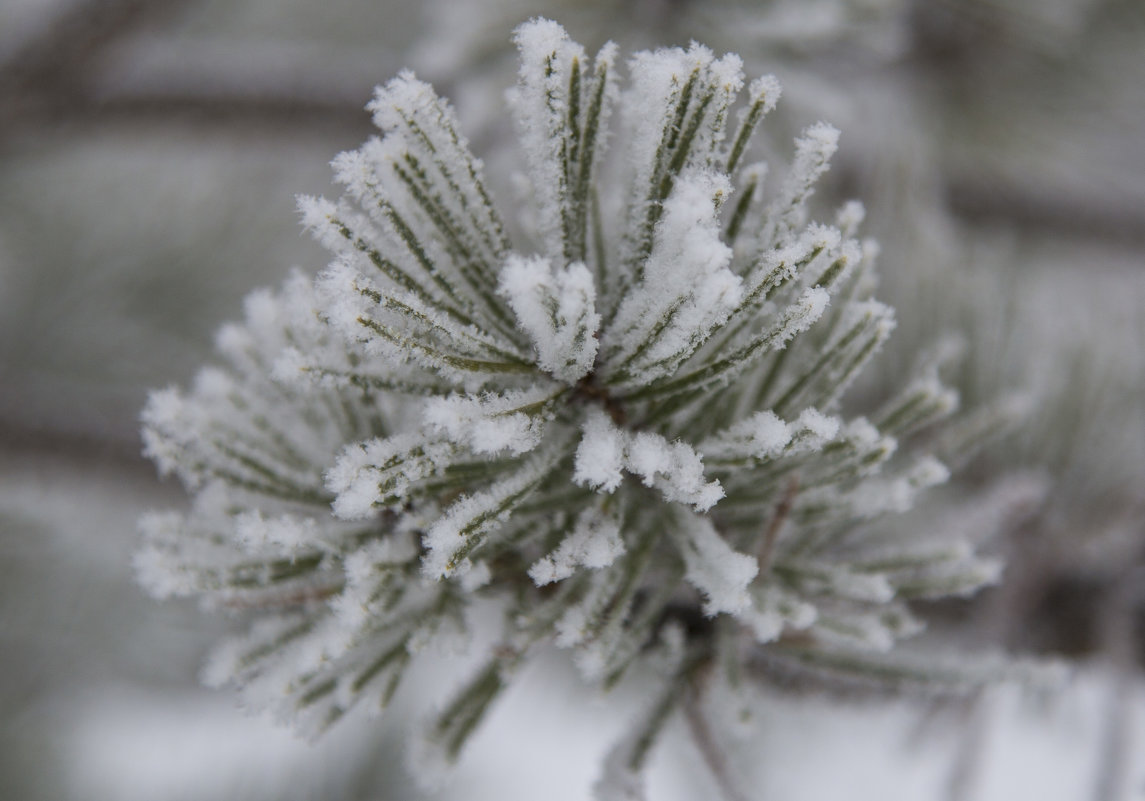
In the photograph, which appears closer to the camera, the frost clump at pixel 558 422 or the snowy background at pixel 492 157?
the frost clump at pixel 558 422

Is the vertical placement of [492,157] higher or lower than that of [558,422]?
higher

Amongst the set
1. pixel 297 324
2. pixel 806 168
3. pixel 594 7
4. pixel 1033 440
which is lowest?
pixel 297 324

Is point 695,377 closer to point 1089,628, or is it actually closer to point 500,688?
point 500,688

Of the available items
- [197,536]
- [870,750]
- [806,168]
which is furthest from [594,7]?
[870,750]

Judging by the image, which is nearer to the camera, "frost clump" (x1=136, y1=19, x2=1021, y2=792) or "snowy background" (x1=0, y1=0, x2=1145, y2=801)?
"frost clump" (x1=136, y1=19, x2=1021, y2=792)
